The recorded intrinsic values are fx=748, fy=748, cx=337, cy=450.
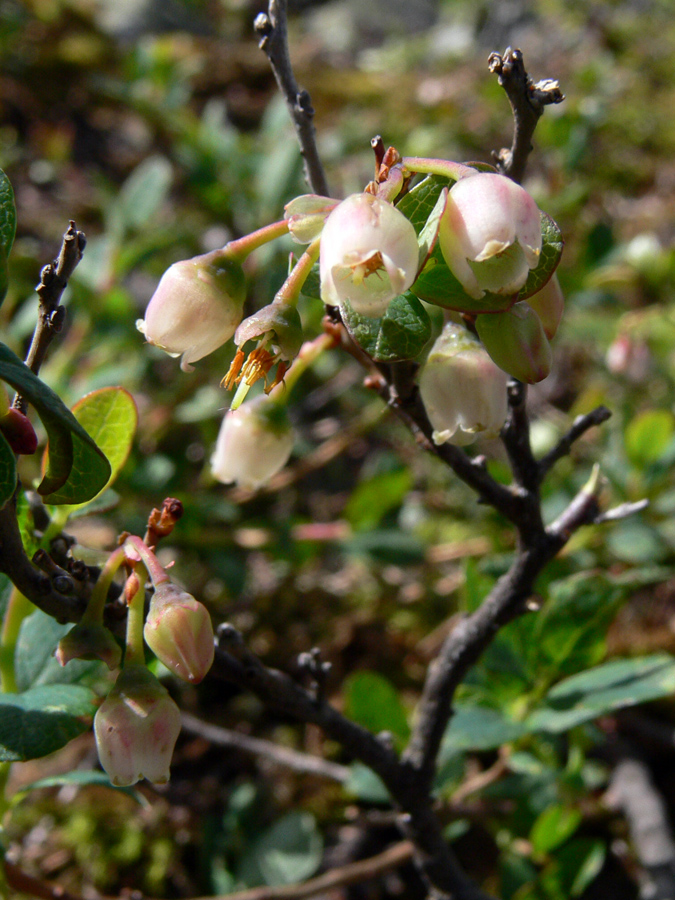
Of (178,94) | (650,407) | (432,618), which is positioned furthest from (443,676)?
(178,94)

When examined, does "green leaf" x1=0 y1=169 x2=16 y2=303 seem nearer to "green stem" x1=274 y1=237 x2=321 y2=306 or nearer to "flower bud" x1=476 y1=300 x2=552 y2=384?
"green stem" x1=274 y1=237 x2=321 y2=306

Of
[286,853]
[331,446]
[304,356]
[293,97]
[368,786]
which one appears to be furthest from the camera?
[331,446]

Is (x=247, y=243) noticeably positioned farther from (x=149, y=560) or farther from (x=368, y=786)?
(x=368, y=786)

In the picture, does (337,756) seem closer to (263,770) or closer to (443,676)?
(263,770)

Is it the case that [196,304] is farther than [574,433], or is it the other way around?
[574,433]

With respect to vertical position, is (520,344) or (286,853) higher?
(520,344)

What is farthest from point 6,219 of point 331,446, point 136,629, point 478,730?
point 331,446
